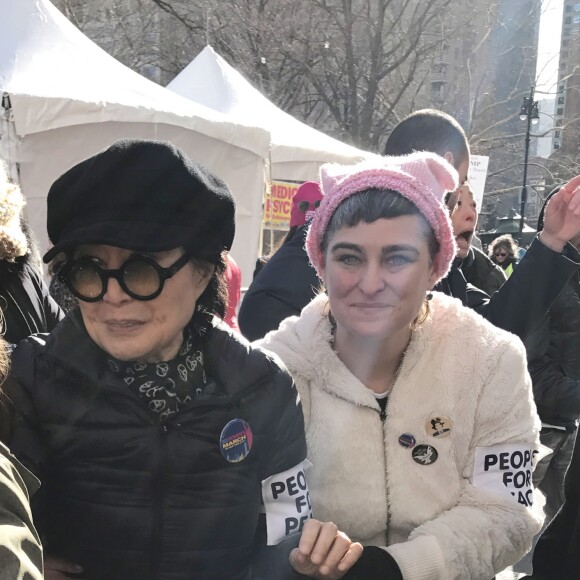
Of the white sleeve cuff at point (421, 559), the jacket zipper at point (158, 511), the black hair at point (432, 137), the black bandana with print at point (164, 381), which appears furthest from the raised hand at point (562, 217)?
the jacket zipper at point (158, 511)

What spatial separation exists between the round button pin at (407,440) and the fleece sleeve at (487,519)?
0.50 ft

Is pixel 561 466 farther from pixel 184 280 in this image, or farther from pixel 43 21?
pixel 43 21

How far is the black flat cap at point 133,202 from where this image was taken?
1.35 metres

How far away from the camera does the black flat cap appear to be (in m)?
1.35

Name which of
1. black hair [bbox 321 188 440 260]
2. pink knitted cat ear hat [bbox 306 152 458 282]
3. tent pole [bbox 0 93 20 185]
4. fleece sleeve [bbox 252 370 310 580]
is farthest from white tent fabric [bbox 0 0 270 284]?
fleece sleeve [bbox 252 370 310 580]

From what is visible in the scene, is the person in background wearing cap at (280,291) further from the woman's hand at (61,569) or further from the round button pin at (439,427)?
the woman's hand at (61,569)

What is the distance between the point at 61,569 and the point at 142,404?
386 mm

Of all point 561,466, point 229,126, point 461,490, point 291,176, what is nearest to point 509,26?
point 291,176

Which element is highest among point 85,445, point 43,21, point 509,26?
point 509,26

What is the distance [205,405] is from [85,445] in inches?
10.3

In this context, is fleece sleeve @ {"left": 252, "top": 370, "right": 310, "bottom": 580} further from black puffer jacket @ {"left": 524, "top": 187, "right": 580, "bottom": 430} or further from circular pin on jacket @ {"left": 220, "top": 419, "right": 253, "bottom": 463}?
black puffer jacket @ {"left": 524, "top": 187, "right": 580, "bottom": 430}

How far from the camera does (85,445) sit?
145 cm

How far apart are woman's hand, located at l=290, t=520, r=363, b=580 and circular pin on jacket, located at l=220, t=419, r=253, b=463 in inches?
8.1

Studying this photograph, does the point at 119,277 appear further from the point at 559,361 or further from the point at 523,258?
the point at 559,361
